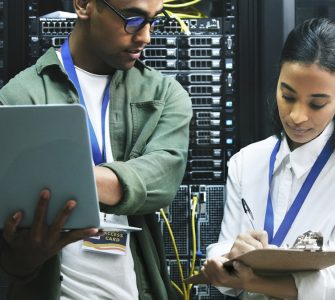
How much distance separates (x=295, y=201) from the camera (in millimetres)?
2107

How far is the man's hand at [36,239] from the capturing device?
167 centimetres

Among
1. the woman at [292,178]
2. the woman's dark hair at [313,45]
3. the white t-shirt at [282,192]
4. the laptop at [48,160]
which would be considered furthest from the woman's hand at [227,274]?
the woman's dark hair at [313,45]

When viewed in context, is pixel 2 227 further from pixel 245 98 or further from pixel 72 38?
pixel 245 98

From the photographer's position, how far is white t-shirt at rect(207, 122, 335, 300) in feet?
6.84

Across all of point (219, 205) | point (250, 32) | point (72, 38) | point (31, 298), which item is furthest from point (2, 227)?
point (250, 32)

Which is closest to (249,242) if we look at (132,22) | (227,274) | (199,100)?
(227,274)

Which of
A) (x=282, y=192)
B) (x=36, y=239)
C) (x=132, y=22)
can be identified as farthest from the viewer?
(x=282, y=192)

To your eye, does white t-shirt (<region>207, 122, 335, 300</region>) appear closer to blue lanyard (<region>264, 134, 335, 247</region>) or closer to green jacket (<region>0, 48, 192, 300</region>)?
blue lanyard (<region>264, 134, 335, 247</region>)

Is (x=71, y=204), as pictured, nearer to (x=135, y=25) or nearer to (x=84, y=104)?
(x=84, y=104)

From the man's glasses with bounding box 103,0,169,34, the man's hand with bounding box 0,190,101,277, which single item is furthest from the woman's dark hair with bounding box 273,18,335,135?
the man's hand with bounding box 0,190,101,277

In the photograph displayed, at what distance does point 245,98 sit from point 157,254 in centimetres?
78

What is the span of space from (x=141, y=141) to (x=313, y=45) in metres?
0.56

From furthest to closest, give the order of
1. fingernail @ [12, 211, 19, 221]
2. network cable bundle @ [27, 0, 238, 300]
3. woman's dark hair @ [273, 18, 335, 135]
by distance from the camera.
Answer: network cable bundle @ [27, 0, 238, 300] < woman's dark hair @ [273, 18, 335, 135] < fingernail @ [12, 211, 19, 221]

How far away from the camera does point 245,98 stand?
104 inches
